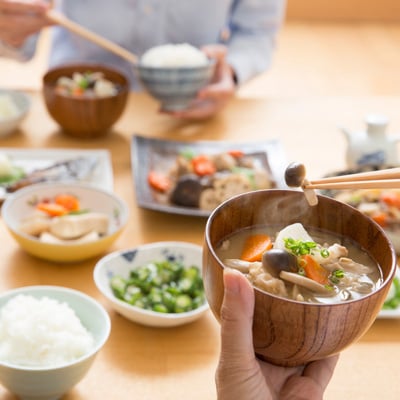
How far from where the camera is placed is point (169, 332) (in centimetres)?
150

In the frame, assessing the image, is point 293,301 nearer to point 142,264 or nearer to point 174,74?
point 142,264

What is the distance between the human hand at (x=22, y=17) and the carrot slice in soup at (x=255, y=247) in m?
1.46

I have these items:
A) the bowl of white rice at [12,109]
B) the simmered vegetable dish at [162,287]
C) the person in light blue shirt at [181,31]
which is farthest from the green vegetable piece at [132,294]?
the person in light blue shirt at [181,31]

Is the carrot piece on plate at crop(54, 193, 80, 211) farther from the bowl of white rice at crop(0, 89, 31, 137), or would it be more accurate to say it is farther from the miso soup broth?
the miso soup broth

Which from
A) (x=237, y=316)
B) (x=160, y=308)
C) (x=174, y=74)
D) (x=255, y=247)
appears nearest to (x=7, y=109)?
(x=174, y=74)

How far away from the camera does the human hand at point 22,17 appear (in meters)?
2.28

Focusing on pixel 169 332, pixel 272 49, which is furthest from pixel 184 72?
pixel 169 332

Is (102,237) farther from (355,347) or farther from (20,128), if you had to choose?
(20,128)

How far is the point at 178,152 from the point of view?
2.31 metres

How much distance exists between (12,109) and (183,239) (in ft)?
2.90

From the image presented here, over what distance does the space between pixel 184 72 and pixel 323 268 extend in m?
1.40

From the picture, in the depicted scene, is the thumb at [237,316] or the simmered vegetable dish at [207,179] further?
the simmered vegetable dish at [207,179]

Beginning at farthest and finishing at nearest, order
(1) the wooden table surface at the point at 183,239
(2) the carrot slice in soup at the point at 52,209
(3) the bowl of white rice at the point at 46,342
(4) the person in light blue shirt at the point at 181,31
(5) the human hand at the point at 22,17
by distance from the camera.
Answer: (4) the person in light blue shirt at the point at 181,31, (5) the human hand at the point at 22,17, (2) the carrot slice in soup at the point at 52,209, (1) the wooden table surface at the point at 183,239, (3) the bowl of white rice at the point at 46,342

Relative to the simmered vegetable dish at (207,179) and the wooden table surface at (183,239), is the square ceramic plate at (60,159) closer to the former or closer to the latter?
the wooden table surface at (183,239)
